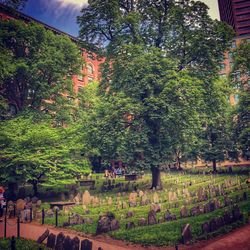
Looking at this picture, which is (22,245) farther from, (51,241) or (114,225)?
(114,225)

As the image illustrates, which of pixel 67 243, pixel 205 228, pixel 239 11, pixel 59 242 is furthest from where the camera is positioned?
pixel 239 11

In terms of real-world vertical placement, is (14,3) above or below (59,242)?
above

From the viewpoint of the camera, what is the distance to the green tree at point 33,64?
2038cm

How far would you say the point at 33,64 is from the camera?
70.5ft

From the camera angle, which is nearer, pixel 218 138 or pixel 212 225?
pixel 212 225

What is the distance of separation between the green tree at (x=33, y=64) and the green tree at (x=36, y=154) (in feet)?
11.7

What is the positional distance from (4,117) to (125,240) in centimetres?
1554

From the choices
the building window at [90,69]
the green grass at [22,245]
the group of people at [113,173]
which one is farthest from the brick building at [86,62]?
the green grass at [22,245]

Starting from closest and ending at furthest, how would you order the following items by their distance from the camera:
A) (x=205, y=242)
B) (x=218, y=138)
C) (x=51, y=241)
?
(x=51, y=241) < (x=205, y=242) < (x=218, y=138)

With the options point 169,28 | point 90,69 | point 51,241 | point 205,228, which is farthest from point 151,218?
point 90,69

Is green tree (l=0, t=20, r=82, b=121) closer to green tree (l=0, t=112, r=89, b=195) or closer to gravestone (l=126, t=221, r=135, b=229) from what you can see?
green tree (l=0, t=112, r=89, b=195)

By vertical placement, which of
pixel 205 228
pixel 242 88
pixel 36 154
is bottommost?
pixel 205 228

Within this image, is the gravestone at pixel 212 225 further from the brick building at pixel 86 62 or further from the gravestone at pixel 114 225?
the brick building at pixel 86 62

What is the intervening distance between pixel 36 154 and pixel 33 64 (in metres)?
8.32
